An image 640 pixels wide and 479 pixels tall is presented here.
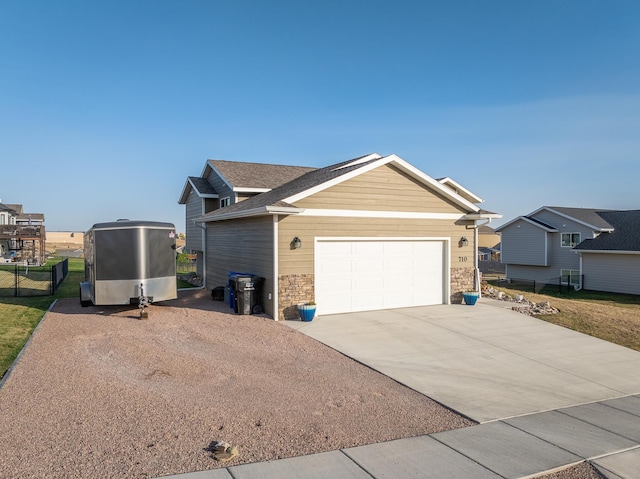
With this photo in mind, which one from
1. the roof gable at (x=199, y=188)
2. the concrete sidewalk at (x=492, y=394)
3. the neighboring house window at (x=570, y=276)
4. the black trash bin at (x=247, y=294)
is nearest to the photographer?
the concrete sidewalk at (x=492, y=394)

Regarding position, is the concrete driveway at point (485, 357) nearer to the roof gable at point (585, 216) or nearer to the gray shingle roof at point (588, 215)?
the roof gable at point (585, 216)

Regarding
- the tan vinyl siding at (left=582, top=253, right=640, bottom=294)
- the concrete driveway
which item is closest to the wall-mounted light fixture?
the concrete driveway

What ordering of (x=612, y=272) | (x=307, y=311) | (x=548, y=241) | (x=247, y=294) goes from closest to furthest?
(x=307, y=311) < (x=247, y=294) < (x=612, y=272) < (x=548, y=241)

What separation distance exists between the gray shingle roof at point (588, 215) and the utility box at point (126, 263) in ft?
102

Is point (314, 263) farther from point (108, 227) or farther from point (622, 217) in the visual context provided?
point (622, 217)

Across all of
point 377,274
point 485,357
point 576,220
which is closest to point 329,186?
point 377,274

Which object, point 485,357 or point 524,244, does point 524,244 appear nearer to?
point 524,244

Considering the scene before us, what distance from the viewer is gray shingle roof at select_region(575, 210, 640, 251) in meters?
28.6

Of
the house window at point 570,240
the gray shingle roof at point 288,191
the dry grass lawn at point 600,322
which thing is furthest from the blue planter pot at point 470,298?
the house window at point 570,240

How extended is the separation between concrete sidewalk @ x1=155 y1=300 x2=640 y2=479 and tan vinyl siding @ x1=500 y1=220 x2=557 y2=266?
77.4 feet

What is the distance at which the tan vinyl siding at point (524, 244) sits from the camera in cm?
3484

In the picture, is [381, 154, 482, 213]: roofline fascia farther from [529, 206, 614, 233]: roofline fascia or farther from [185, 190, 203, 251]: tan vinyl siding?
[529, 206, 614, 233]: roofline fascia

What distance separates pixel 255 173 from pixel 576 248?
24039mm

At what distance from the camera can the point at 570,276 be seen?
32781 millimetres
